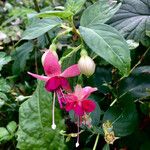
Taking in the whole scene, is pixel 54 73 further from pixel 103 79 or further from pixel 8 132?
pixel 8 132

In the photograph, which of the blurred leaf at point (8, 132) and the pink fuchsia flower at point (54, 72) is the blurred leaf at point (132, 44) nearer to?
the pink fuchsia flower at point (54, 72)

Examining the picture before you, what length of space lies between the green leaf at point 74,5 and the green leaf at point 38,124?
24 cm

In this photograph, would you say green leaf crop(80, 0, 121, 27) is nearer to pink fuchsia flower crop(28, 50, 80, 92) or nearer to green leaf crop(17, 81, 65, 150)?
pink fuchsia flower crop(28, 50, 80, 92)

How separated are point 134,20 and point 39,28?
0.81 ft

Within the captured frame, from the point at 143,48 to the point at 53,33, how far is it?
0.31 m

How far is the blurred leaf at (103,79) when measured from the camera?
937 millimetres

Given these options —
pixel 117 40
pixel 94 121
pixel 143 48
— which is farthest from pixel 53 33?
pixel 117 40

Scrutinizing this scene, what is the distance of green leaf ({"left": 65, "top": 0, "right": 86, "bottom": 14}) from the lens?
2.66 ft

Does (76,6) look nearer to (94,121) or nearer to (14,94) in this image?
(94,121)

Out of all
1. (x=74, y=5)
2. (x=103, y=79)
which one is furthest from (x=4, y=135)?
(x=74, y=5)

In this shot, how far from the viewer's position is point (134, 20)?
0.92 meters

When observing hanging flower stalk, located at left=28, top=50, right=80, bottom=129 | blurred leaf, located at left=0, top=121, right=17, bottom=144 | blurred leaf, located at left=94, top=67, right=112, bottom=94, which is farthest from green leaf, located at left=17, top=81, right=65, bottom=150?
hanging flower stalk, located at left=28, top=50, right=80, bottom=129

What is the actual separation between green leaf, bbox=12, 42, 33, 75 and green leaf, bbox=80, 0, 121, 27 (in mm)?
464

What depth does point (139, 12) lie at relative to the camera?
952 mm
